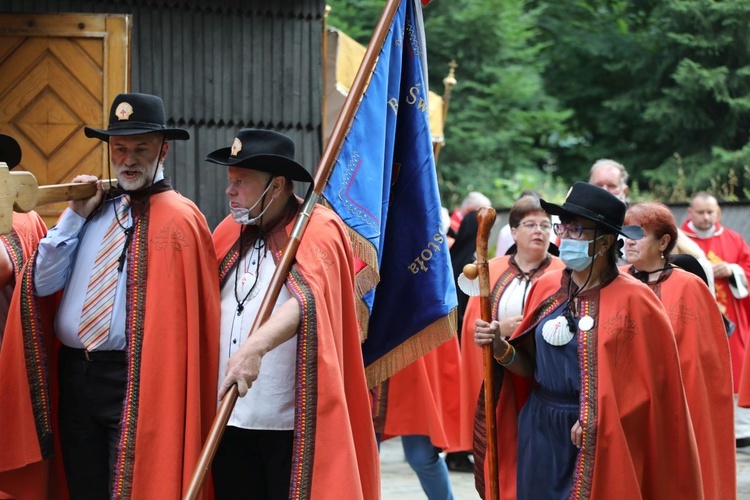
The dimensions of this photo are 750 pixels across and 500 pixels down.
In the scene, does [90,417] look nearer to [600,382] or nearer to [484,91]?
[600,382]

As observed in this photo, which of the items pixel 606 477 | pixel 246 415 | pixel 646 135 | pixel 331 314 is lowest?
pixel 606 477

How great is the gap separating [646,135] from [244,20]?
676 inches

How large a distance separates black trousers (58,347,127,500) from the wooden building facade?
3965 mm

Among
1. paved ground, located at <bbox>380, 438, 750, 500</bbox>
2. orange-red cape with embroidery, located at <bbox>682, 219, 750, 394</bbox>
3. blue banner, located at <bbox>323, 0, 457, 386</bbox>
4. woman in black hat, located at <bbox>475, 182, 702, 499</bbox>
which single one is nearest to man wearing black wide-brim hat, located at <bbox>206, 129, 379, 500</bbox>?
blue banner, located at <bbox>323, 0, 457, 386</bbox>

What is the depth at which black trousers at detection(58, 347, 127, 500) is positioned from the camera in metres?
4.87

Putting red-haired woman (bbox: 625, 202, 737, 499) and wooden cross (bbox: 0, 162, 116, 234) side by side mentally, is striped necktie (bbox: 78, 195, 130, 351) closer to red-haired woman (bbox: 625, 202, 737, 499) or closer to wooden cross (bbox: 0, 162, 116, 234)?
wooden cross (bbox: 0, 162, 116, 234)

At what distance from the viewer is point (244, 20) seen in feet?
29.5

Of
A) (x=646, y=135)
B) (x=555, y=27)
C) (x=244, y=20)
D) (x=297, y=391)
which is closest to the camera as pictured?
(x=297, y=391)

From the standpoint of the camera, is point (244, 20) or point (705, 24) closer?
point (244, 20)

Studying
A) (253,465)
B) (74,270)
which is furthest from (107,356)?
(253,465)

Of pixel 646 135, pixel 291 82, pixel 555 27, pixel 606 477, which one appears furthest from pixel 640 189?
pixel 606 477

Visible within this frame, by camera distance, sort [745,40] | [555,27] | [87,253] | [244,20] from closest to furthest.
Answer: [87,253] < [244,20] < [745,40] < [555,27]

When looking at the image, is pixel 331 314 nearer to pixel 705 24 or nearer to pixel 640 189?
pixel 705 24

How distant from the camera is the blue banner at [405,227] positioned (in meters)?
5.60
